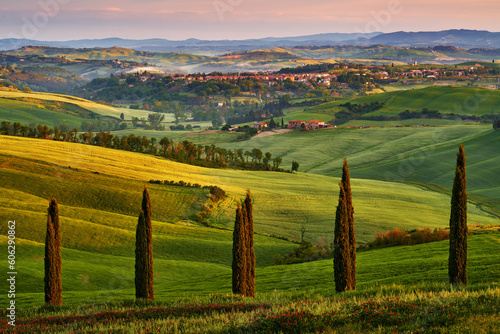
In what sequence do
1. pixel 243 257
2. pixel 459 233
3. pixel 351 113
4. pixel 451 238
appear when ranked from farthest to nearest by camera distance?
1. pixel 351 113
2. pixel 243 257
3. pixel 451 238
4. pixel 459 233

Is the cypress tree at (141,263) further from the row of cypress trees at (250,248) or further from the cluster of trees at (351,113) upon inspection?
the cluster of trees at (351,113)

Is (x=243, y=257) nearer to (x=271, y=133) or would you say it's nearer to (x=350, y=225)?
(x=350, y=225)

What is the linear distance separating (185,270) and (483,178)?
71151mm

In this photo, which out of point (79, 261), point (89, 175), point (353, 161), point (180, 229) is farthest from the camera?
point (353, 161)

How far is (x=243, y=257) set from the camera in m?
26.2

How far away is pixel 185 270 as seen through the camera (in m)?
42.7

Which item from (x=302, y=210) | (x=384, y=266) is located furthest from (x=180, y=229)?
(x=384, y=266)

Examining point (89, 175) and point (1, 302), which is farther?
point (89, 175)

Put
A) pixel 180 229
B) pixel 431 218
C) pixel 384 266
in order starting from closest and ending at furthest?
1. pixel 384 266
2. pixel 180 229
3. pixel 431 218

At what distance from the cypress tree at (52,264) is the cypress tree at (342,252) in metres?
15.1

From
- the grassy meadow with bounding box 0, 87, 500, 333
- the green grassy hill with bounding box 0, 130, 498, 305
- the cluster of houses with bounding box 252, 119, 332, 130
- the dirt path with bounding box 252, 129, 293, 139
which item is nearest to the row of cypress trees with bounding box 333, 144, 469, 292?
the grassy meadow with bounding box 0, 87, 500, 333

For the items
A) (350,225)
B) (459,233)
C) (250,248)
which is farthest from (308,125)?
(459,233)

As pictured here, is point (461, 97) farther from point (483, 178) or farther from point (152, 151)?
point (152, 151)

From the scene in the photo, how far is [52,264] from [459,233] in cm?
2134
